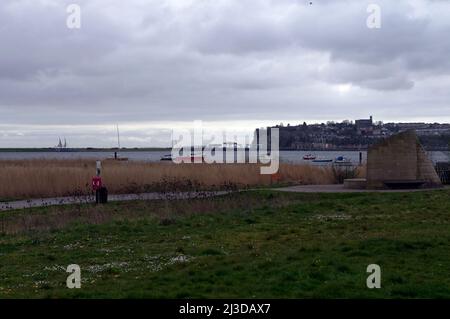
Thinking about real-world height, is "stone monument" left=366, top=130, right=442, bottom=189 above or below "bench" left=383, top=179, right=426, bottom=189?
above

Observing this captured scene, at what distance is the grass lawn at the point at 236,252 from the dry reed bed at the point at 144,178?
9.44 meters

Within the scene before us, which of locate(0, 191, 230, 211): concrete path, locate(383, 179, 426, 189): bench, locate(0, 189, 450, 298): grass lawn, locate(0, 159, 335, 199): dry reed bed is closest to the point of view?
locate(0, 189, 450, 298): grass lawn

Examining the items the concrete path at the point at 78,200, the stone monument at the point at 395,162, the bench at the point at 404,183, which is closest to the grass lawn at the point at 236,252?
the concrete path at the point at 78,200

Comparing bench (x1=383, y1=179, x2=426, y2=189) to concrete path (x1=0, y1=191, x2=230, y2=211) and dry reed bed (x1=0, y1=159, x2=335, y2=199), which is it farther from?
concrete path (x1=0, y1=191, x2=230, y2=211)

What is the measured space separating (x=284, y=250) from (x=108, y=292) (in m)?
3.93

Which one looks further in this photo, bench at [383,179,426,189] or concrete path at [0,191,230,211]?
bench at [383,179,426,189]

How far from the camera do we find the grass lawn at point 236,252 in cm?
848

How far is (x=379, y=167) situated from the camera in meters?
27.1

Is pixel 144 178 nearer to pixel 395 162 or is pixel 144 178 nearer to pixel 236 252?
pixel 395 162

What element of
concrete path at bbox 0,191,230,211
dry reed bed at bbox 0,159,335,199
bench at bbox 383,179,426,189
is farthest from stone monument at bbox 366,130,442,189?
concrete path at bbox 0,191,230,211

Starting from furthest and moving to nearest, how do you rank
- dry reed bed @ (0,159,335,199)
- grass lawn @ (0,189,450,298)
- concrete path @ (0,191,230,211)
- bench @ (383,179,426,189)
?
dry reed bed @ (0,159,335,199)
bench @ (383,179,426,189)
concrete path @ (0,191,230,211)
grass lawn @ (0,189,450,298)

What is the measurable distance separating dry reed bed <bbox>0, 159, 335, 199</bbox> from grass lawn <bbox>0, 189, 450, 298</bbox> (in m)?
9.44

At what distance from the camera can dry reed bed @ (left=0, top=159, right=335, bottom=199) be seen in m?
29.4

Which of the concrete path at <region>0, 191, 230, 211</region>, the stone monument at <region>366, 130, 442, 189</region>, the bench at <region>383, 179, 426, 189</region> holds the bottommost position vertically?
the concrete path at <region>0, 191, 230, 211</region>
